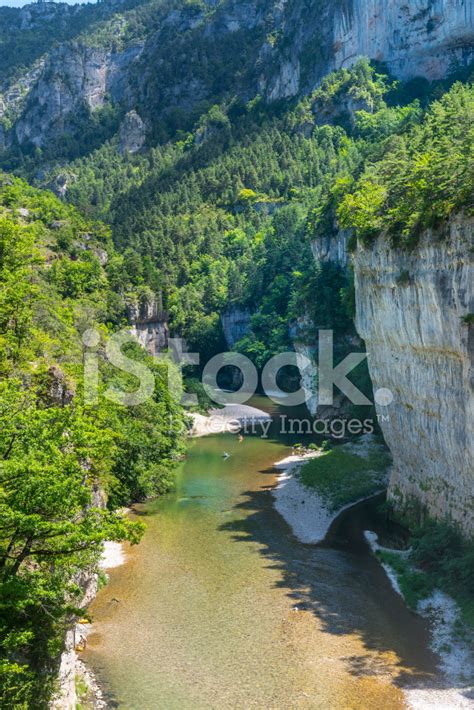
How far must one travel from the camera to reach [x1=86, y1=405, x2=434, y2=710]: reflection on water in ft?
68.8

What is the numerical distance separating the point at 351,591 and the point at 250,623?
465 centimetres

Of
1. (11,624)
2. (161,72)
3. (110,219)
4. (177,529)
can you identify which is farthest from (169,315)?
(161,72)

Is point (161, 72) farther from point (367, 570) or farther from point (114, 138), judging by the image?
point (367, 570)

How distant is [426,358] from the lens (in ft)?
96.3

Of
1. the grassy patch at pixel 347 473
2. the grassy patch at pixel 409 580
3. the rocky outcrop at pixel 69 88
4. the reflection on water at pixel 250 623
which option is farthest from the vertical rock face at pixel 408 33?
the grassy patch at pixel 409 580

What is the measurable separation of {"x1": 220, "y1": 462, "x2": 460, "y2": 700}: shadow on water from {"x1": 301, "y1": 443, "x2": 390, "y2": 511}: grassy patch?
1551 mm

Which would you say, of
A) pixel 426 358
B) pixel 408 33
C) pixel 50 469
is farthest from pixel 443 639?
pixel 408 33

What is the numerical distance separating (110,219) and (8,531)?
323 ft

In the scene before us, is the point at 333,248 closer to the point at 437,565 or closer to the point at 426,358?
the point at 426,358

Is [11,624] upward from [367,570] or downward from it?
upward

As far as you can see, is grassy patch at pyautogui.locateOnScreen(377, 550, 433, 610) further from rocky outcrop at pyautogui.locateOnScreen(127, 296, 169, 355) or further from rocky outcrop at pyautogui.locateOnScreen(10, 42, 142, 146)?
rocky outcrop at pyautogui.locateOnScreen(10, 42, 142, 146)

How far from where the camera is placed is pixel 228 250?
99.9 m

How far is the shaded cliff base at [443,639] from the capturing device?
20203 millimetres

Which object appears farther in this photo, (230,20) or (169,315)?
(230,20)
